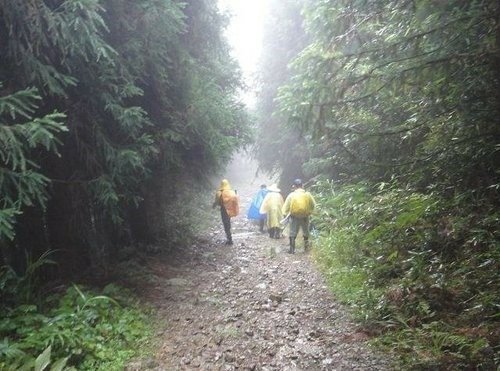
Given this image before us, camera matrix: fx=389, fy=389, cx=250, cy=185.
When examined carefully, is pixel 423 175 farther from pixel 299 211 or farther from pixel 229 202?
pixel 229 202

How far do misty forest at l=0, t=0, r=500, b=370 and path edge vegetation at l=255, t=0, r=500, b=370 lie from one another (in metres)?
0.03

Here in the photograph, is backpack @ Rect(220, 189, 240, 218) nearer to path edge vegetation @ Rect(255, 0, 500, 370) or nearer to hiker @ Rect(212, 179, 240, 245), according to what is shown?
hiker @ Rect(212, 179, 240, 245)

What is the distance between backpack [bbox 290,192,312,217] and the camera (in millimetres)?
11617

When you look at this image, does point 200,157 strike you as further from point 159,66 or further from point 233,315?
point 233,315

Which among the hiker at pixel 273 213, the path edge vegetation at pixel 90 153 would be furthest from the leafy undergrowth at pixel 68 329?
the hiker at pixel 273 213

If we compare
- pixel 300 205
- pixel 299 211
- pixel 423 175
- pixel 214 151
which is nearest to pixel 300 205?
pixel 300 205

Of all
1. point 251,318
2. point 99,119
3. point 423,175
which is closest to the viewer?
point 251,318

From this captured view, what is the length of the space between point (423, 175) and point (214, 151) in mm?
5879

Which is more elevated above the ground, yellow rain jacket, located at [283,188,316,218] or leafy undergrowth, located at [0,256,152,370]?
yellow rain jacket, located at [283,188,316,218]

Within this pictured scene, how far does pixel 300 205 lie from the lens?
11.6 meters

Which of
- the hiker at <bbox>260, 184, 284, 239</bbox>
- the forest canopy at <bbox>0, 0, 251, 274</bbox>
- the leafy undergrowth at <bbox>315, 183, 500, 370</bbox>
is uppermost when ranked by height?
the hiker at <bbox>260, 184, 284, 239</bbox>

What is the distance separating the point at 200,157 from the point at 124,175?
4.21 m

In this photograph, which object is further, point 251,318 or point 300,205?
point 300,205

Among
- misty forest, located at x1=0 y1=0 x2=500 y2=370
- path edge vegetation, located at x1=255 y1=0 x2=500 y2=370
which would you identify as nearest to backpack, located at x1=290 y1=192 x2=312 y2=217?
misty forest, located at x1=0 y1=0 x2=500 y2=370
